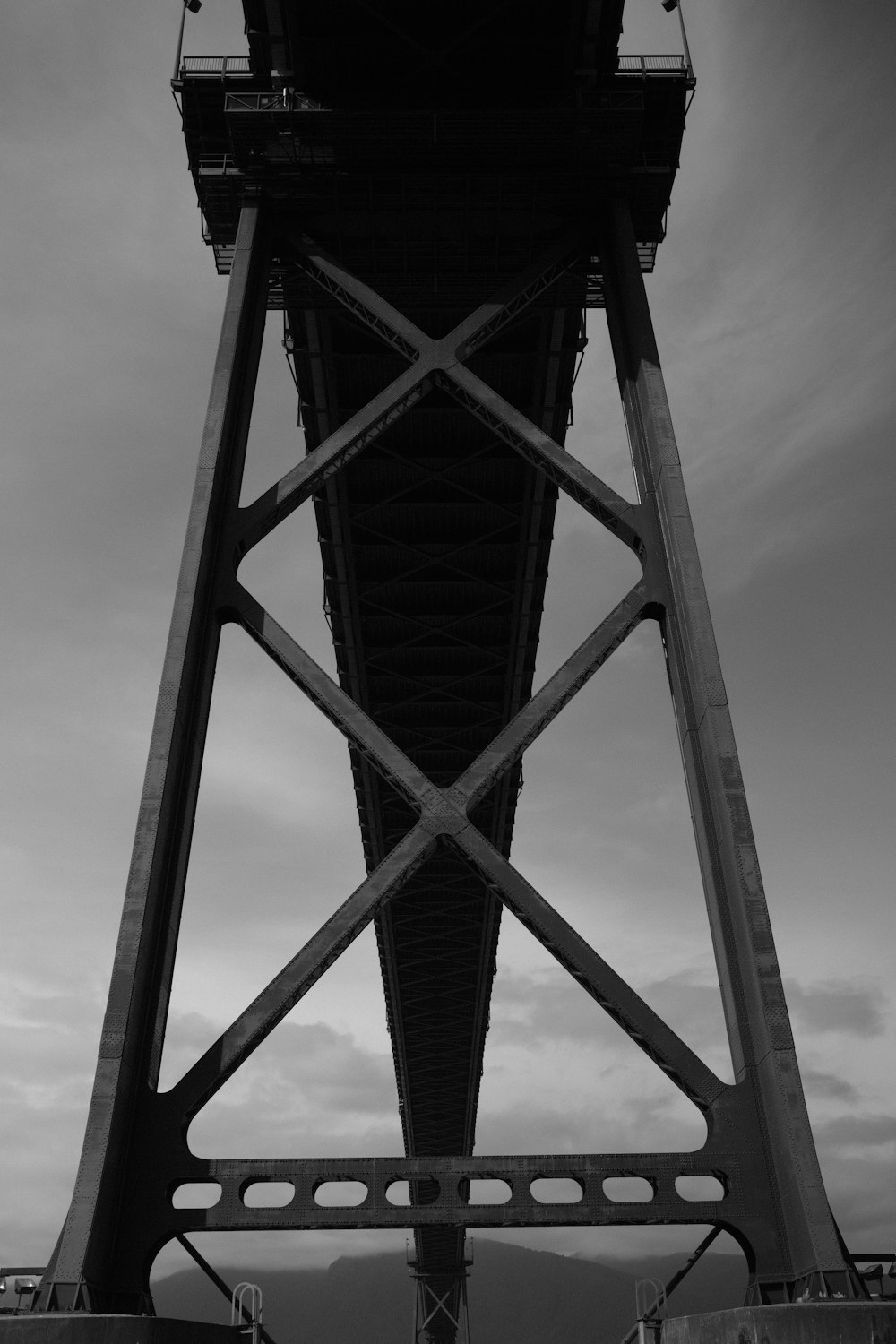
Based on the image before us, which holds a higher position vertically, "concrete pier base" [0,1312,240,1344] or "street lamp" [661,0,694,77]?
"street lamp" [661,0,694,77]

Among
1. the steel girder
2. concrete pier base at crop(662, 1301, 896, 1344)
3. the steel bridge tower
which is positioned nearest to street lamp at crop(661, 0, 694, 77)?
the steel bridge tower

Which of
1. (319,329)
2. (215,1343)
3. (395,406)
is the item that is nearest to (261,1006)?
(215,1343)

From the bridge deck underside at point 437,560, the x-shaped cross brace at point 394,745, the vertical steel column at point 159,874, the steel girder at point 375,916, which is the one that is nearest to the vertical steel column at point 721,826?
the steel girder at point 375,916

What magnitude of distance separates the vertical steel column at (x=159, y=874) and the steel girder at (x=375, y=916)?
0.02m

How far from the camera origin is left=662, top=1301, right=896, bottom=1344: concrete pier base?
6688 mm

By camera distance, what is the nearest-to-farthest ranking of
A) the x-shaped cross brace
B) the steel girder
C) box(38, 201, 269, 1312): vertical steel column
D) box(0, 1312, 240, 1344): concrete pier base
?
box(0, 1312, 240, 1344): concrete pier base → box(38, 201, 269, 1312): vertical steel column → the steel girder → the x-shaped cross brace

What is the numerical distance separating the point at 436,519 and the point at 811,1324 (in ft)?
53.1

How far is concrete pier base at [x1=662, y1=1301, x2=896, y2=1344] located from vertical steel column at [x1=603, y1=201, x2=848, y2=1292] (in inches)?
60.6

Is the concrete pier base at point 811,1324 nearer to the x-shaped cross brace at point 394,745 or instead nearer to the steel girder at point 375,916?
the steel girder at point 375,916

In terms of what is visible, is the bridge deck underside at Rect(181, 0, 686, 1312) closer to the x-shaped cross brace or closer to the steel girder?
the x-shaped cross brace

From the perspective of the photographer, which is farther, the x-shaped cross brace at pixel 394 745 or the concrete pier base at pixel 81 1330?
the x-shaped cross brace at pixel 394 745

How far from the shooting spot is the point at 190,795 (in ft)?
35.3

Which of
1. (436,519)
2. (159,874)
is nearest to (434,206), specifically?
(436,519)

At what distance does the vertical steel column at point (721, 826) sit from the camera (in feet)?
28.7
